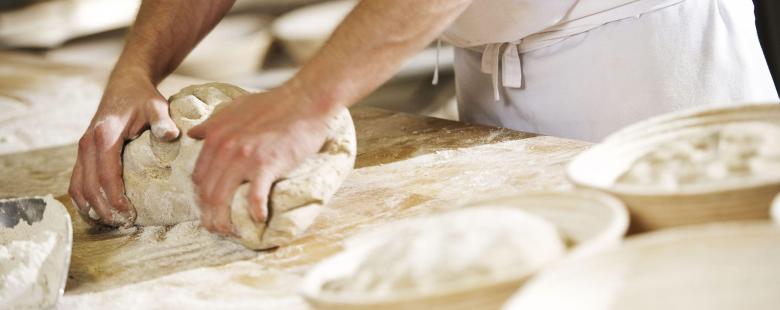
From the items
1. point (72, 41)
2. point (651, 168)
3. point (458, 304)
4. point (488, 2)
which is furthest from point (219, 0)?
point (72, 41)

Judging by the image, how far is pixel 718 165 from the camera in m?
1.05

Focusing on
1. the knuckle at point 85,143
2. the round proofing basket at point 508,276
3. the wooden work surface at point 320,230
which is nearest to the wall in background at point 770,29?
the wooden work surface at point 320,230

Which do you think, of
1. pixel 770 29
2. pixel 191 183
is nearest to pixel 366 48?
pixel 191 183

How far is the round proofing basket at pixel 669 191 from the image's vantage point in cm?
94

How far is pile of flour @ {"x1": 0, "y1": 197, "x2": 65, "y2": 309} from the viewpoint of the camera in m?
1.46

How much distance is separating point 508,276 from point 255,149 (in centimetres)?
81

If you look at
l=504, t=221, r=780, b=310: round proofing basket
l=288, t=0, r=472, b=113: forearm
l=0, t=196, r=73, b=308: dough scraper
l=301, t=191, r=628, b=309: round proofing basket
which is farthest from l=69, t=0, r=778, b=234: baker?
l=504, t=221, r=780, b=310: round proofing basket

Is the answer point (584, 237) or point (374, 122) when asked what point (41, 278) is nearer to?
point (584, 237)

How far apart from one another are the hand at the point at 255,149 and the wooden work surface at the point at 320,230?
0.09 metres

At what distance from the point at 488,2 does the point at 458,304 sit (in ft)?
4.42

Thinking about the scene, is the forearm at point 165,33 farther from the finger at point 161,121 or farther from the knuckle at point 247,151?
the knuckle at point 247,151

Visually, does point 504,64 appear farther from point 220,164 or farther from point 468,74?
point 220,164

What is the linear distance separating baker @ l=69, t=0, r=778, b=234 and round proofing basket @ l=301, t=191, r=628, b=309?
0.58m

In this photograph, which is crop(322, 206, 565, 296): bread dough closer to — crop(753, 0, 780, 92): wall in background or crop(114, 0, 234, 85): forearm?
crop(114, 0, 234, 85): forearm
